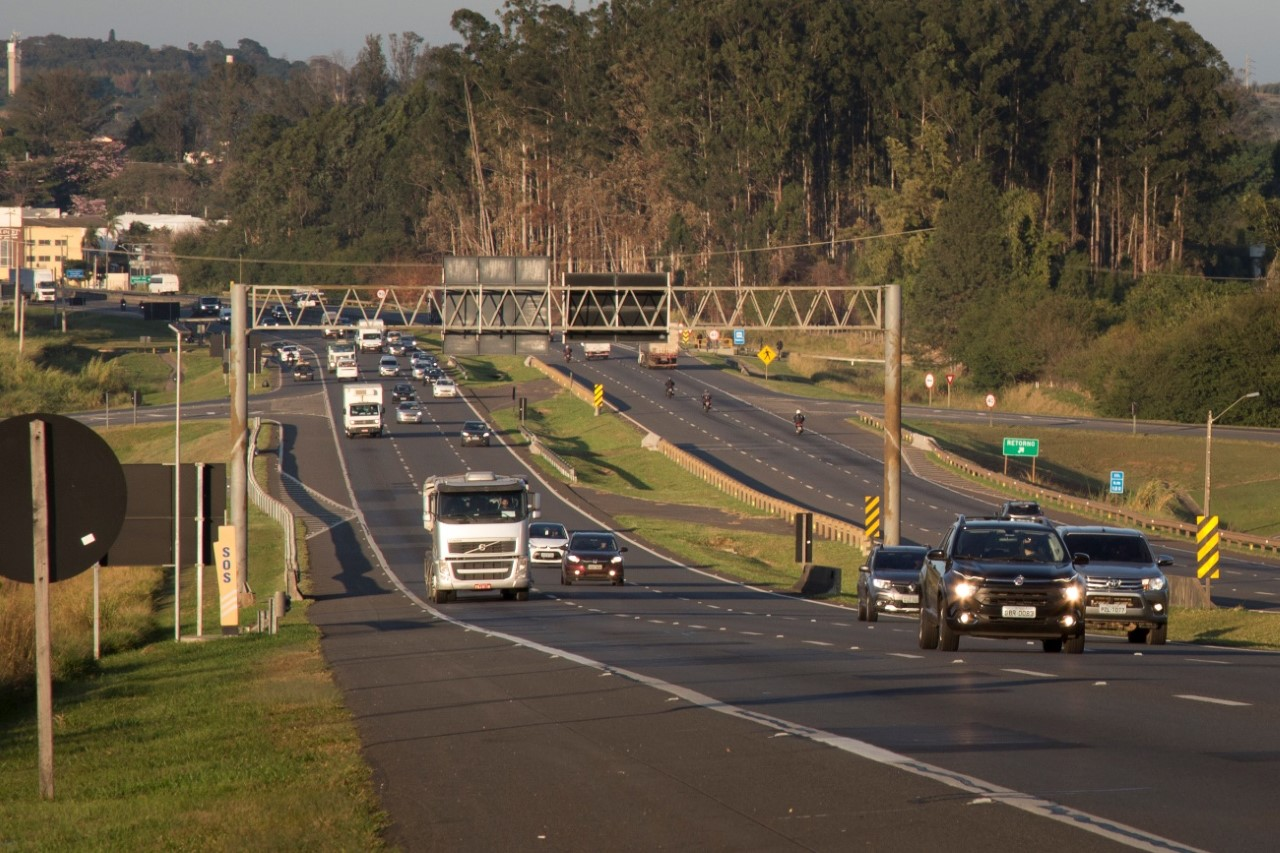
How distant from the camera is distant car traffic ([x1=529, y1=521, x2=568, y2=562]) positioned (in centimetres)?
5644

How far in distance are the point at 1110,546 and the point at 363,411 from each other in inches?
2932

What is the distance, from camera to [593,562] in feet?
163

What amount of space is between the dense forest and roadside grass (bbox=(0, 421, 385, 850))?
97151 mm

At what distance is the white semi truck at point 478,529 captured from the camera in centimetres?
3894

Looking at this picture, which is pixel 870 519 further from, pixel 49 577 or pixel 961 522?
pixel 49 577

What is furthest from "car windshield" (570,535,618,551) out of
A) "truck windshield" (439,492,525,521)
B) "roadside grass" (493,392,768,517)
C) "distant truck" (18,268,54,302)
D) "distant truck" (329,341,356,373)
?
"distant truck" (18,268,54,302)

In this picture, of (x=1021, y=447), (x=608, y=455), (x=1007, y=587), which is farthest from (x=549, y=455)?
(x=1007, y=587)

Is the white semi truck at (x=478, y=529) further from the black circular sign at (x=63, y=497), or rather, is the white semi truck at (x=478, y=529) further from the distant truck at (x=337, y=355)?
the distant truck at (x=337, y=355)

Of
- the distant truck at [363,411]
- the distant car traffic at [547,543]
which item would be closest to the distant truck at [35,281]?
the distant truck at [363,411]

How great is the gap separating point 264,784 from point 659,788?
2.92 m

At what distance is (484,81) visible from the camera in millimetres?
163750

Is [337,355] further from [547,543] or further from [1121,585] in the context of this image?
[1121,585]

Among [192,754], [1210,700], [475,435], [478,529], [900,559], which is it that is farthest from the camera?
[475,435]

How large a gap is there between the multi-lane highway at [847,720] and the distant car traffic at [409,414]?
66788 millimetres
